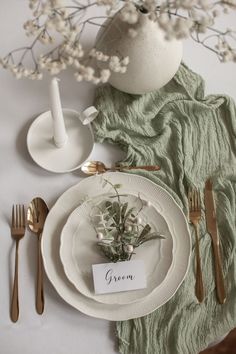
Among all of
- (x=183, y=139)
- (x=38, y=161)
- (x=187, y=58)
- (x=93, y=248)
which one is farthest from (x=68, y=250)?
(x=187, y=58)

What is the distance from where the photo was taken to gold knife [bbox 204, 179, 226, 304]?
791mm

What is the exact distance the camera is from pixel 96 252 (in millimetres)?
780

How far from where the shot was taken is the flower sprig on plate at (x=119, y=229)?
0.76 m

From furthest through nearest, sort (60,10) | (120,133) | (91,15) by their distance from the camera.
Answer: (91,15) → (120,133) → (60,10)

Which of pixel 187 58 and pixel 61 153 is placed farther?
pixel 187 58

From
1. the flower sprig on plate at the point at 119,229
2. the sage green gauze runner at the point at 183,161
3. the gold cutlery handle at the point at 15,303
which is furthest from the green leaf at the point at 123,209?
the gold cutlery handle at the point at 15,303

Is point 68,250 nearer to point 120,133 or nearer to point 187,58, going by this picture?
point 120,133

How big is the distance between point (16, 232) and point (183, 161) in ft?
1.16

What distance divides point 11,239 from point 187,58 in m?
0.55

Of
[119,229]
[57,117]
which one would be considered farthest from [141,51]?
[119,229]

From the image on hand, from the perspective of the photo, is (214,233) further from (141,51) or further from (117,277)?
(141,51)

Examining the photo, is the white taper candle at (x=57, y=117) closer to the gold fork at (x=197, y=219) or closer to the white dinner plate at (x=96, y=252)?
the white dinner plate at (x=96, y=252)

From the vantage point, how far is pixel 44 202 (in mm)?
824

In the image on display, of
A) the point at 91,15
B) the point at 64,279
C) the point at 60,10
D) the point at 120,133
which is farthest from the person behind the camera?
the point at 91,15
